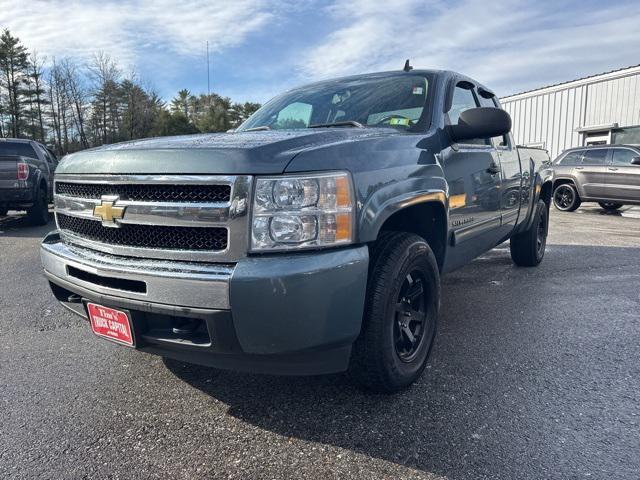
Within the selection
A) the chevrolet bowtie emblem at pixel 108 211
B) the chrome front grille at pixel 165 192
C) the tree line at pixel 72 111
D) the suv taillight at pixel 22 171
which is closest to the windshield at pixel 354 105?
the chrome front grille at pixel 165 192

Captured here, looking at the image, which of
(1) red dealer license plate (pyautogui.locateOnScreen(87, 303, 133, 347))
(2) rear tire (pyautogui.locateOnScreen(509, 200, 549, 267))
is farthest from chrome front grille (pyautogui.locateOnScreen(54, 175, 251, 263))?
(2) rear tire (pyautogui.locateOnScreen(509, 200, 549, 267))

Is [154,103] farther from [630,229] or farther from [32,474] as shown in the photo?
[32,474]

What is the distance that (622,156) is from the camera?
11609 millimetres

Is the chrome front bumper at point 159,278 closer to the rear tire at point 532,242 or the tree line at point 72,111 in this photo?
the rear tire at point 532,242

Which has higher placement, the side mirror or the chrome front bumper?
the side mirror

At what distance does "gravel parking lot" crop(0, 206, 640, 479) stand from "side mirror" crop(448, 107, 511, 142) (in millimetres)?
1387

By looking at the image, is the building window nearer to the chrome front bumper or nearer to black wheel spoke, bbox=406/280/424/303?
black wheel spoke, bbox=406/280/424/303

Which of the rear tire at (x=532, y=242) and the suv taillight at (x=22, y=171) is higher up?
the suv taillight at (x=22, y=171)

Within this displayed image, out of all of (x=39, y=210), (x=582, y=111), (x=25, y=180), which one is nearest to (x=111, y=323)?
(x=25, y=180)

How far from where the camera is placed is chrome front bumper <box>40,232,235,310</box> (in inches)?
71.7

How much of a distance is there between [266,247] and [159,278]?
0.47 meters

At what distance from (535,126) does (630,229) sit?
11.8 metres

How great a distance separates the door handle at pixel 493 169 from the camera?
3590 millimetres

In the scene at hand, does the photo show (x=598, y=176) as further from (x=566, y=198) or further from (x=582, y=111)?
(x=582, y=111)
